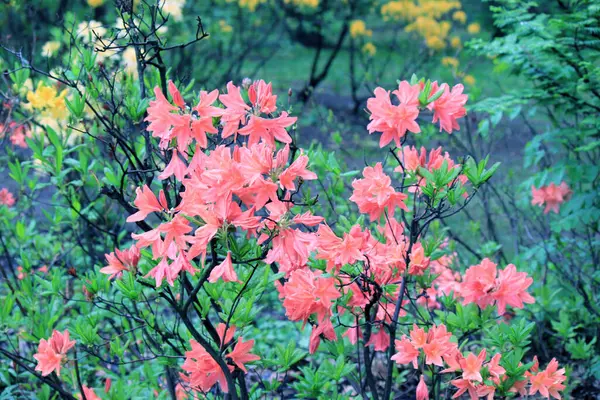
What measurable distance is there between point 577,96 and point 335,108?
6.55 metres

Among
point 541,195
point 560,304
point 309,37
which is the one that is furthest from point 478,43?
point 309,37

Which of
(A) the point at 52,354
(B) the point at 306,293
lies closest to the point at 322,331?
(B) the point at 306,293

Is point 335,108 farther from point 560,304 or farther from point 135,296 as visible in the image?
point 135,296

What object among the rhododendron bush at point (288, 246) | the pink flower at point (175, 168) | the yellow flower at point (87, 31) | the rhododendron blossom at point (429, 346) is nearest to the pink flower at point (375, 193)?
the rhododendron bush at point (288, 246)

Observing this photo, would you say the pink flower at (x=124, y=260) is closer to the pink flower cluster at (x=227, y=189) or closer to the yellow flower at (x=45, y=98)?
the pink flower cluster at (x=227, y=189)

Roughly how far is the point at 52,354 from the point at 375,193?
1.04 metres

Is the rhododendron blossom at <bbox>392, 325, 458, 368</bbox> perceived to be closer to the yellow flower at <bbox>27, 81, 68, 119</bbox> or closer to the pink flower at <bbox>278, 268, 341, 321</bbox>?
the pink flower at <bbox>278, 268, 341, 321</bbox>

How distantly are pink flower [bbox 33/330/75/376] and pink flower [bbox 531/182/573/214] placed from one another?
2.44 meters

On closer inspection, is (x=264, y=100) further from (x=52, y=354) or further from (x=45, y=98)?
(x=45, y=98)

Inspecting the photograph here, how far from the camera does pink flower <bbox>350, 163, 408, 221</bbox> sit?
1.87m

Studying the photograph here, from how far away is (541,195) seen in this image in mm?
3639

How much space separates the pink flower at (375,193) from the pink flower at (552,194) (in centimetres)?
196

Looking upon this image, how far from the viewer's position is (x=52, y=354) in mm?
2092

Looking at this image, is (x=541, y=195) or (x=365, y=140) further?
(x=365, y=140)
